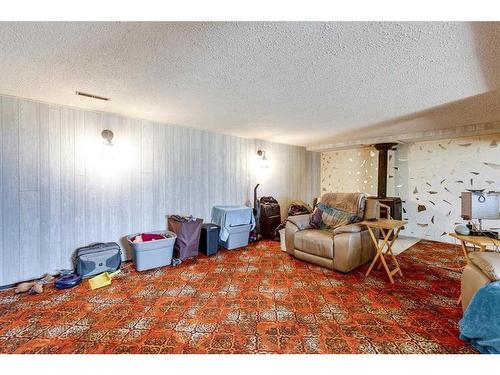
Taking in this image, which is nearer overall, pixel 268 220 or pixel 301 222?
pixel 301 222

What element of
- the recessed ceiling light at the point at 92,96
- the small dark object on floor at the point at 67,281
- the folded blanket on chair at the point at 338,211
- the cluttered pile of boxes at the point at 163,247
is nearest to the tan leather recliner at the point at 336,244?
the folded blanket on chair at the point at 338,211

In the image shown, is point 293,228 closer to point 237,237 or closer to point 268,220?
point 237,237

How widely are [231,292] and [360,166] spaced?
464 cm

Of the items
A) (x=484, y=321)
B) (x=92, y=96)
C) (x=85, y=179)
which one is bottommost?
(x=484, y=321)

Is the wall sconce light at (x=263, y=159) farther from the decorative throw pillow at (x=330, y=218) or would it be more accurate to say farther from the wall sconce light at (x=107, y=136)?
the wall sconce light at (x=107, y=136)

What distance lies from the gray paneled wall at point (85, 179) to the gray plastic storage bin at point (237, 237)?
Answer: 65 cm

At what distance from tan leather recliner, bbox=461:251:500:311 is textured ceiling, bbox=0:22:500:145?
1.49 metres

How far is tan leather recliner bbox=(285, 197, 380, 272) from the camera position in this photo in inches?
106

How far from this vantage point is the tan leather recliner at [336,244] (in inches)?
106

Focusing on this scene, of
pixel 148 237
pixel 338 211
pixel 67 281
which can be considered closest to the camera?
pixel 67 281

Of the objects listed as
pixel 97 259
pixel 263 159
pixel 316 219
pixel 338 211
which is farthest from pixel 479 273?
pixel 263 159

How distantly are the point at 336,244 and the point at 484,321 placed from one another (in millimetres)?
1437

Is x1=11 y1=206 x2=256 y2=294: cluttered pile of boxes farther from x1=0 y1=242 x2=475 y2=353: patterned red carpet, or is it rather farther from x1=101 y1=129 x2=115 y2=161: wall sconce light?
x1=101 y1=129 x2=115 y2=161: wall sconce light

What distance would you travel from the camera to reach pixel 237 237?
389 cm
